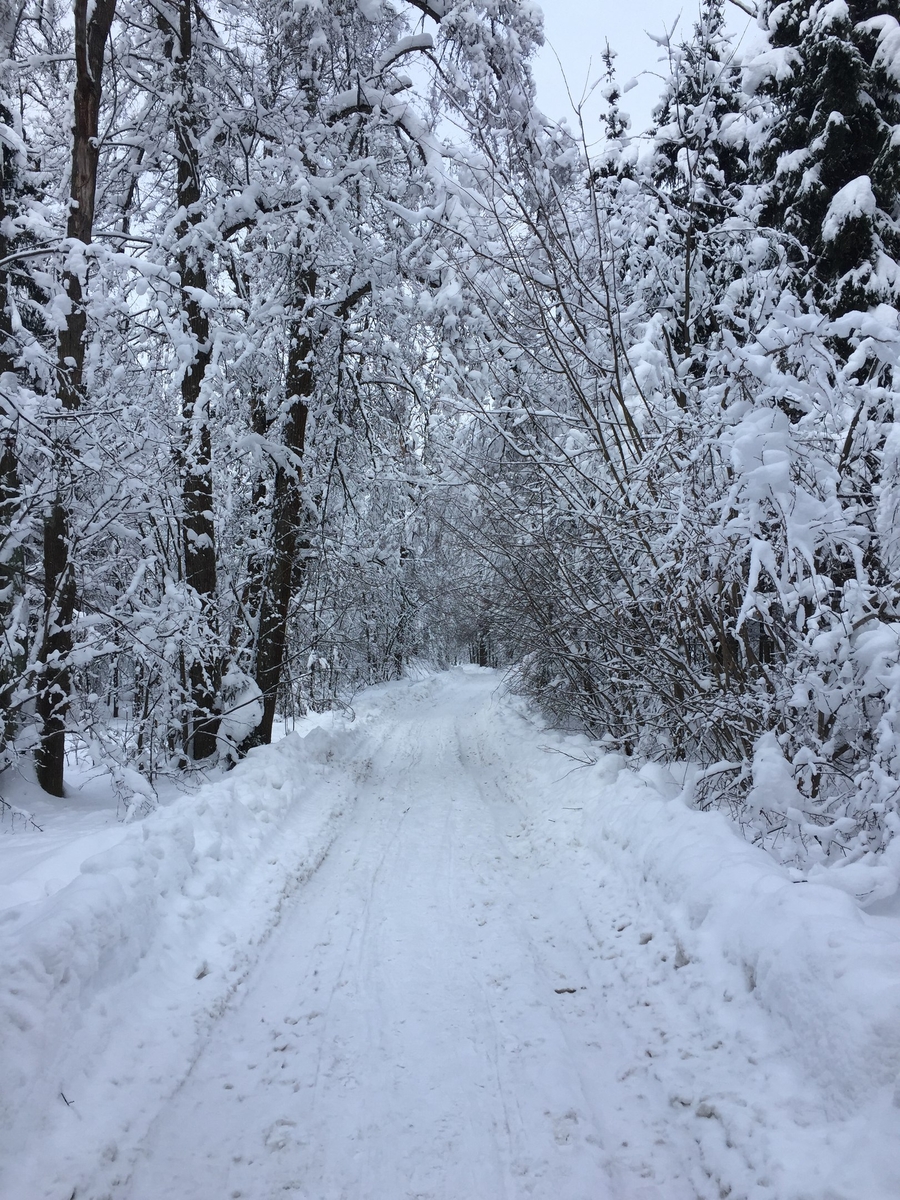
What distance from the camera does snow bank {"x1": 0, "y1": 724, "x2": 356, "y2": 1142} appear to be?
2.98 metres

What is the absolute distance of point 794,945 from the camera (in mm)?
3020

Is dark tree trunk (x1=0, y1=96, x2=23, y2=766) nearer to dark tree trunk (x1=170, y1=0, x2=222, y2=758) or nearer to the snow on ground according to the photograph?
the snow on ground

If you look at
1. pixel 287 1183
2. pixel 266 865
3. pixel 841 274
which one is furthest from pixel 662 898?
pixel 841 274

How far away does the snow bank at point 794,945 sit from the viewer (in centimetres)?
251

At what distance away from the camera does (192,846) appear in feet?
16.8

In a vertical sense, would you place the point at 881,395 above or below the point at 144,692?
above

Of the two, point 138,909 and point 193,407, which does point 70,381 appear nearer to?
point 193,407

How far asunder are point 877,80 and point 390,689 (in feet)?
66.7

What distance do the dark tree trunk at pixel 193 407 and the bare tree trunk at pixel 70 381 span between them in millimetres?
1067

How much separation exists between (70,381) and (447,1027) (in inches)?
231

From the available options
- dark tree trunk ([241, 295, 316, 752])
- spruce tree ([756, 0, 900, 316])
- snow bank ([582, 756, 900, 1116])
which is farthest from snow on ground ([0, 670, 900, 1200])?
spruce tree ([756, 0, 900, 316])

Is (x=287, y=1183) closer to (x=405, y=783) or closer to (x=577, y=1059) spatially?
(x=577, y=1059)

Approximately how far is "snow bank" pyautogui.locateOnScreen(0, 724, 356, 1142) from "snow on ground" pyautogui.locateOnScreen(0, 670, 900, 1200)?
2 cm

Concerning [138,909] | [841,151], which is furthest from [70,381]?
[841,151]
